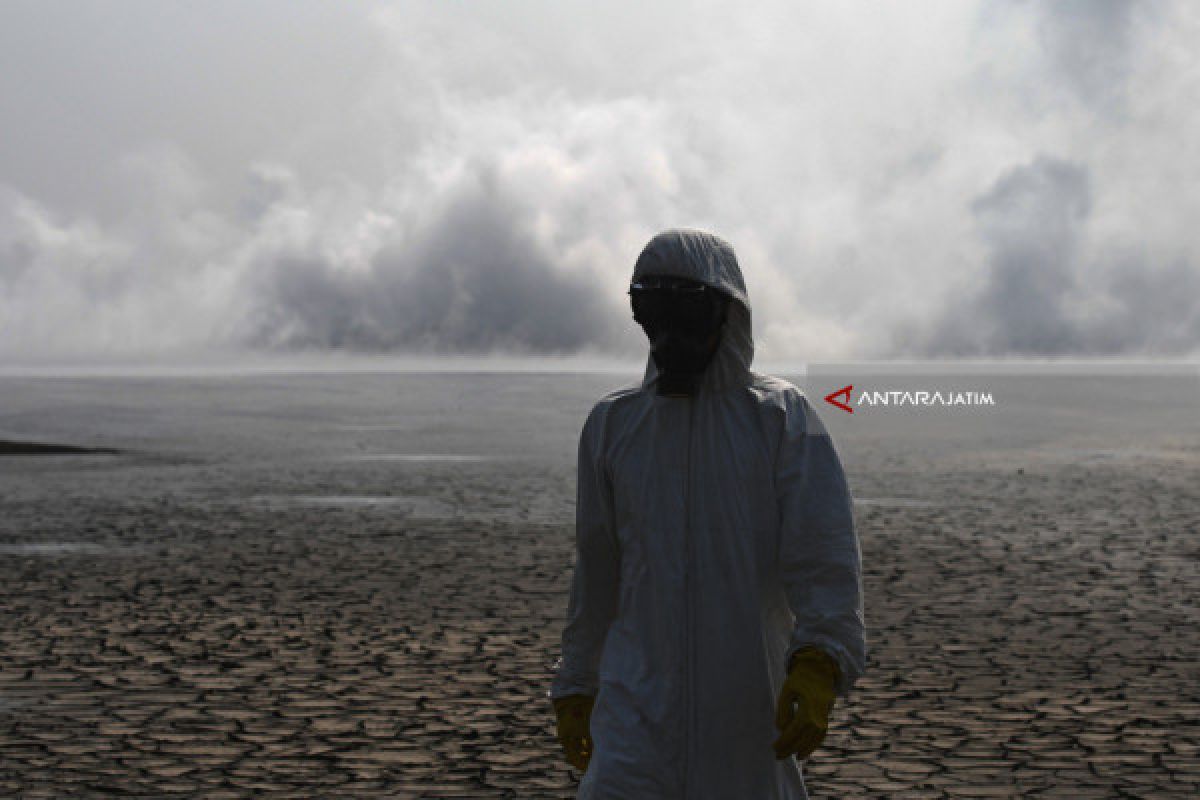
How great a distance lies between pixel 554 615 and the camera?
1053 centimetres

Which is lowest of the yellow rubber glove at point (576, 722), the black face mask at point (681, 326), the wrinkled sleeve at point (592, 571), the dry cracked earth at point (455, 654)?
the dry cracked earth at point (455, 654)

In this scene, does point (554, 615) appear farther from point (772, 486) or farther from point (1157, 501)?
point (1157, 501)

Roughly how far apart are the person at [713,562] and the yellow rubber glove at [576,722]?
0.13 m

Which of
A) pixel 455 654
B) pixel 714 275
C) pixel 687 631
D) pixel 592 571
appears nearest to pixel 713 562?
pixel 687 631

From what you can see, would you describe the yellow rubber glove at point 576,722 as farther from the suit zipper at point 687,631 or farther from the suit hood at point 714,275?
the suit hood at point 714,275

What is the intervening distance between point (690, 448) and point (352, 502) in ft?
56.9

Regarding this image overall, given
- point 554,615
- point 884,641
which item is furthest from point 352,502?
point 884,641

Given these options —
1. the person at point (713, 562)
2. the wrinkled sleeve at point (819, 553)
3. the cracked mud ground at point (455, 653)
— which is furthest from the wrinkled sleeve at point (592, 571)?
the cracked mud ground at point (455, 653)

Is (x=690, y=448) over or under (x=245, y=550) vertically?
over

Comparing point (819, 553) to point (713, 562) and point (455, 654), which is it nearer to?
point (713, 562)

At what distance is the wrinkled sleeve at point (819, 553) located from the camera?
3082 mm

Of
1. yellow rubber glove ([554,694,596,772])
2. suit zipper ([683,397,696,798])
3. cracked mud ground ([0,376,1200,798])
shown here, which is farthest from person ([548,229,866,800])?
cracked mud ground ([0,376,1200,798])

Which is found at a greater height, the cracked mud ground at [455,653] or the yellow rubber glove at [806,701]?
the yellow rubber glove at [806,701]

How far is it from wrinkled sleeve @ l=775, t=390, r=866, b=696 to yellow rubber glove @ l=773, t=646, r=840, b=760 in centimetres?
2
